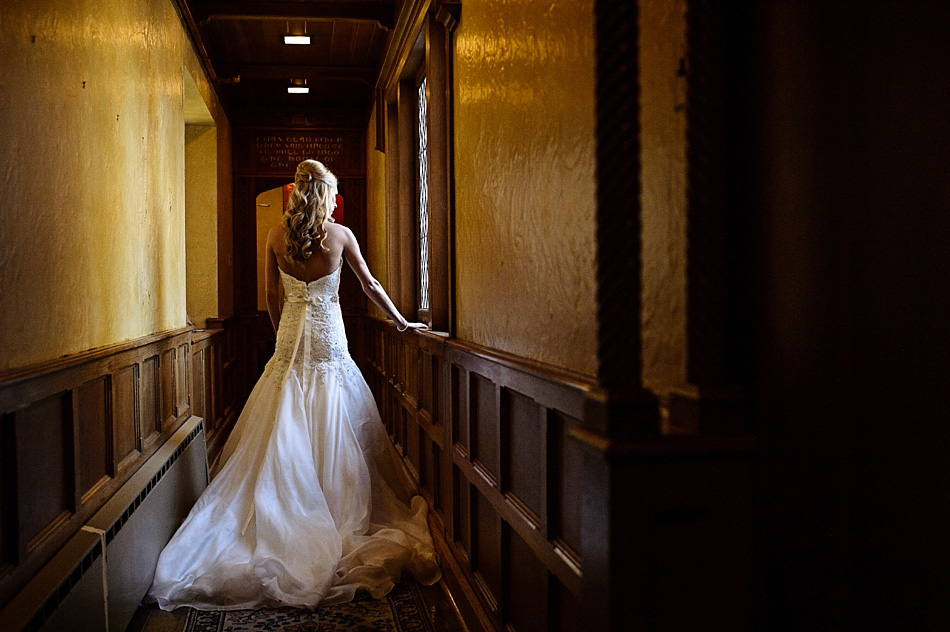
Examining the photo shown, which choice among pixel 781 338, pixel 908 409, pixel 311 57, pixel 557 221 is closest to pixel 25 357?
pixel 557 221

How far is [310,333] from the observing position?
4176 mm

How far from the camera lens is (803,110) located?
3.85ft

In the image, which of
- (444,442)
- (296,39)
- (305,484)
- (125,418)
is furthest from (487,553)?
(296,39)

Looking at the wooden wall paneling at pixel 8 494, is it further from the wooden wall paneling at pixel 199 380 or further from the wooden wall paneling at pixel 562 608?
the wooden wall paneling at pixel 199 380

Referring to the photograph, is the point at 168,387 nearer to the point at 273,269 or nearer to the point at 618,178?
the point at 273,269

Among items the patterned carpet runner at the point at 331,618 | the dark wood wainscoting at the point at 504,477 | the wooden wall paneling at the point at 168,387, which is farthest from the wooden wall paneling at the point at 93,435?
the dark wood wainscoting at the point at 504,477

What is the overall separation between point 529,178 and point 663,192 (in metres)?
0.72

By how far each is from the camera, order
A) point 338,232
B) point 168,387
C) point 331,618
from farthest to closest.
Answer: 1. point 338,232
2. point 168,387
3. point 331,618

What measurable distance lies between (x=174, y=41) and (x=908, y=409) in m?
4.36

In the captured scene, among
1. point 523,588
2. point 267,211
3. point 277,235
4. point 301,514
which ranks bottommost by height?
point 301,514

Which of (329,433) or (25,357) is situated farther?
(329,433)

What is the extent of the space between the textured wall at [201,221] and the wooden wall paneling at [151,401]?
305 cm

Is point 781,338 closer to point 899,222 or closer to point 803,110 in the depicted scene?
point 899,222

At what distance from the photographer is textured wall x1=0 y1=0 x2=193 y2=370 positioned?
1.88 meters
